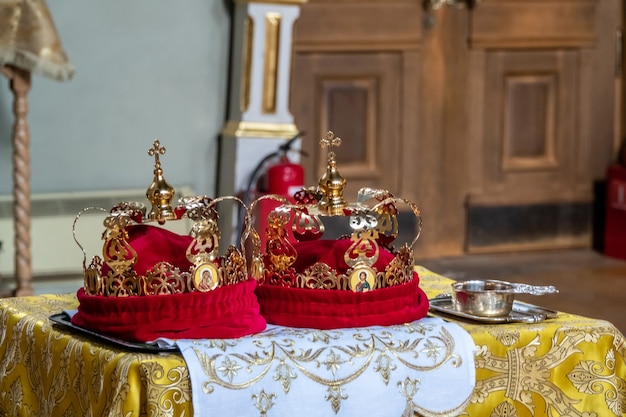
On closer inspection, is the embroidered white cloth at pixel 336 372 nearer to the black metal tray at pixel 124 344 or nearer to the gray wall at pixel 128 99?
the black metal tray at pixel 124 344

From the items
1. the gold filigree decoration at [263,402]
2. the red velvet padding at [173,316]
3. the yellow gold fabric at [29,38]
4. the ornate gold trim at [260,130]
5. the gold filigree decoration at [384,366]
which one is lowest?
the gold filigree decoration at [263,402]

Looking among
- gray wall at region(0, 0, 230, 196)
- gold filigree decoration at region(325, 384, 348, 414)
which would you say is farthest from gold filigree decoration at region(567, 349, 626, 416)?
gray wall at region(0, 0, 230, 196)

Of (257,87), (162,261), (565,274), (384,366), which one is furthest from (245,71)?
(384,366)

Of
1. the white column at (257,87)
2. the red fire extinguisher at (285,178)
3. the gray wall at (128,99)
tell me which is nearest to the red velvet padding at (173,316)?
the red fire extinguisher at (285,178)

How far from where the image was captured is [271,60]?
5.19 m

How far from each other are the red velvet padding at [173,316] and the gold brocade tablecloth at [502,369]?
0.15 ft

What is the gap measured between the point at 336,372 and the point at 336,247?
10.9 inches

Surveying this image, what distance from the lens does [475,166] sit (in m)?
5.98

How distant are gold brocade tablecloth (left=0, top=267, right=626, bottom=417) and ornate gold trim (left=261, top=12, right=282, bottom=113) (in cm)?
299

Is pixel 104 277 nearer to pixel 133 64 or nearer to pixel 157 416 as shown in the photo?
pixel 157 416

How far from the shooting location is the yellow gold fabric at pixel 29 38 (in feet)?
13.7

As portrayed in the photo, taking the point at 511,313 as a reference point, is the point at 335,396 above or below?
below

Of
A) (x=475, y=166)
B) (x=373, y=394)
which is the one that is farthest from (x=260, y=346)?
(x=475, y=166)

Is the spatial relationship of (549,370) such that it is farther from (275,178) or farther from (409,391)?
(275,178)
